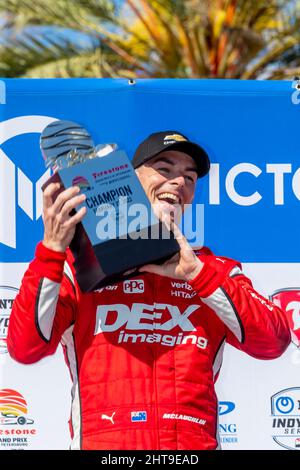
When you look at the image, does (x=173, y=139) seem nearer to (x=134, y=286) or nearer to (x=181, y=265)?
(x=181, y=265)

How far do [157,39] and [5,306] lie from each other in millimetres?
6267

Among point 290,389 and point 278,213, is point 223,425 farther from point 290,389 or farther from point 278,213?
point 278,213

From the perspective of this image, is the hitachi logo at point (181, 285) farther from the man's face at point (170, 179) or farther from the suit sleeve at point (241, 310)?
the man's face at point (170, 179)

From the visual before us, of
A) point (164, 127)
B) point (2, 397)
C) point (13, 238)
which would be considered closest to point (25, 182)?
point (13, 238)

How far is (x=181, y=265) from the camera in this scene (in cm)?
347

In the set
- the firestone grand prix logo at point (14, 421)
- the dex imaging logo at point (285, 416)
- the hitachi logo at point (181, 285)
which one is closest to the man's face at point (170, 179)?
the hitachi logo at point (181, 285)

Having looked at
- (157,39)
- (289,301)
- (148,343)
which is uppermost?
(157,39)

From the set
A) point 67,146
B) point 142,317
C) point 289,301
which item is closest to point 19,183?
point 67,146

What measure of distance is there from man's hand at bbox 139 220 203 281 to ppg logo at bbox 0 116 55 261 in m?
0.61

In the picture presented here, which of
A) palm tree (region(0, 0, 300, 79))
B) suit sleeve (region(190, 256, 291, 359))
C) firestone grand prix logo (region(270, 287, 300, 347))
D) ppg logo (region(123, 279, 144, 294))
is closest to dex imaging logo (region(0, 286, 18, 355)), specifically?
ppg logo (region(123, 279, 144, 294))

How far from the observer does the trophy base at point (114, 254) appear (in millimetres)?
3379

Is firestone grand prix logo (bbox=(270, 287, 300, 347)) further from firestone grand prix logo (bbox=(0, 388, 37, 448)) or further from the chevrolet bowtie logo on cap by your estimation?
firestone grand prix logo (bbox=(0, 388, 37, 448))

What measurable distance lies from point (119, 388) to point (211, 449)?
0.50 meters

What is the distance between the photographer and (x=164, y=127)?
3719mm
